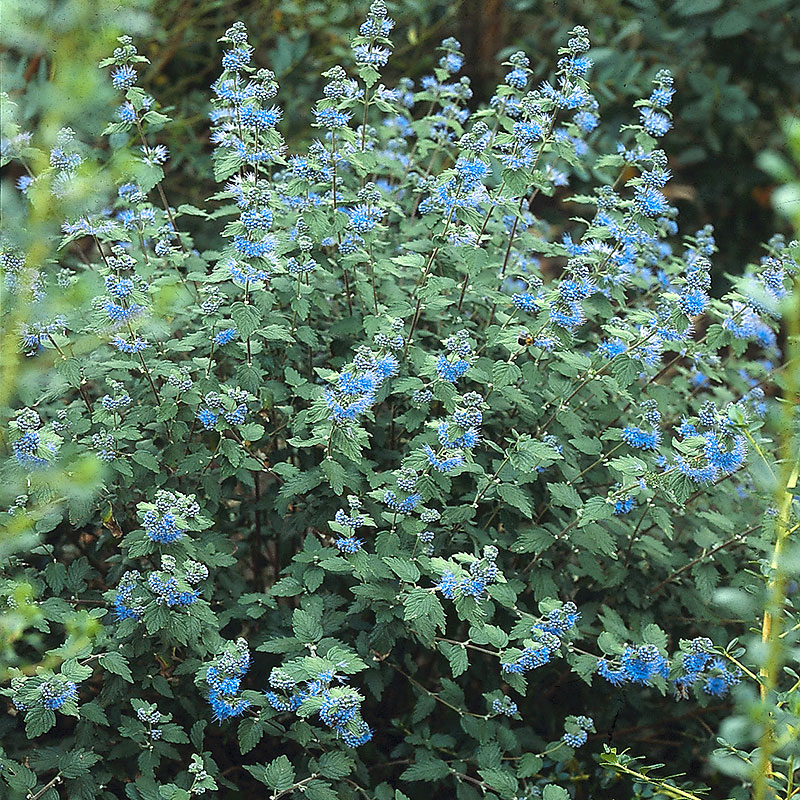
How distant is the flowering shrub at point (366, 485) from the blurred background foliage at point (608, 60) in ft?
7.85

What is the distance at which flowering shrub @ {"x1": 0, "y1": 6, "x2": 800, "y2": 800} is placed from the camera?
224 centimetres

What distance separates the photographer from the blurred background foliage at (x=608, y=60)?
528cm

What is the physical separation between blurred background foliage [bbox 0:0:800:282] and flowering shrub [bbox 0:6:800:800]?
2391mm

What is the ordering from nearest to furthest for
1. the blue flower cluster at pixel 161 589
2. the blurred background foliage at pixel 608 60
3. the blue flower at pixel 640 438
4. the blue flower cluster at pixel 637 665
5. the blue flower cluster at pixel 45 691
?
the blue flower cluster at pixel 45 691 → the blue flower cluster at pixel 161 589 → the blue flower cluster at pixel 637 665 → the blue flower at pixel 640 438 → the blurred background foliage at pixel 608 60

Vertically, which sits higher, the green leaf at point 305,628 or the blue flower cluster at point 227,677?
the green leaf at point 305,628

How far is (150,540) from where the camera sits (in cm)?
224

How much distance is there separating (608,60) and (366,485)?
3.49m

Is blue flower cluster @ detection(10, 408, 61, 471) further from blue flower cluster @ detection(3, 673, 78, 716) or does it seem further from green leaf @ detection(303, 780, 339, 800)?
green leaf @ detection(303, 780, 339, 800)

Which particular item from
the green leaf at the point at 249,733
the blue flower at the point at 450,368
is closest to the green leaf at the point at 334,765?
the green leaf at the point at 249,733

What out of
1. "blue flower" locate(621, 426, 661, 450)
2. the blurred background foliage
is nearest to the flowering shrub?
"blue flower" locate(621, 426, 661, 450)

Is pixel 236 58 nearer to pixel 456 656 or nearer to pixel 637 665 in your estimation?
pixel 456 656

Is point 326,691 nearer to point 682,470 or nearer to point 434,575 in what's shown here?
point 434,575

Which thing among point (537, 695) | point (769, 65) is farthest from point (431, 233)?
point (769, 65)

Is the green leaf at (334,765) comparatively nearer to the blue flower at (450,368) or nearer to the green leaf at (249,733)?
the green leaf at (249,733)
